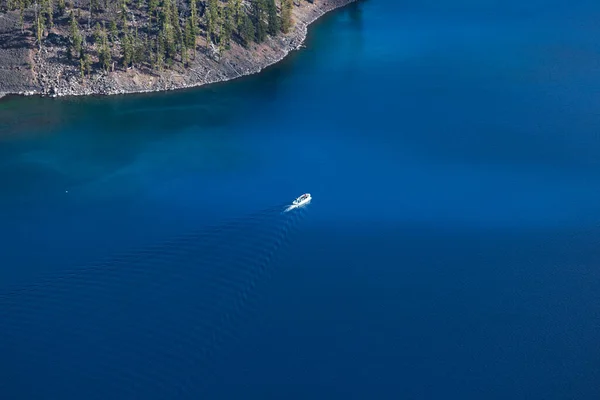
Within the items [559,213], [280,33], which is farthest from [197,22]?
[559,213]

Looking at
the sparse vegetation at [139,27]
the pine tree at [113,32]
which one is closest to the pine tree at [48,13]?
the sparse vegetation at [139,27]

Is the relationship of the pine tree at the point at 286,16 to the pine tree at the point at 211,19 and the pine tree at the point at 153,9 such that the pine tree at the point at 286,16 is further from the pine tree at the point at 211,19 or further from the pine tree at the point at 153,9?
the pine tree at the point at 153,9

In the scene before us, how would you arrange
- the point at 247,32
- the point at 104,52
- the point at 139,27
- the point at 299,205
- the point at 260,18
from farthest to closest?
the point at 260,18
the point at 247,32
the point at 139,27
the point at 104,52
the point at 299,205

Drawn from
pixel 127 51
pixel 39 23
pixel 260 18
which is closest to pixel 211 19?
pixel 260 18

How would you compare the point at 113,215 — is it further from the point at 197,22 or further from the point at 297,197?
the point at 197,22

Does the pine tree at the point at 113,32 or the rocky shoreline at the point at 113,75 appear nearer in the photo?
the rocky shoreline at the point at 113,75

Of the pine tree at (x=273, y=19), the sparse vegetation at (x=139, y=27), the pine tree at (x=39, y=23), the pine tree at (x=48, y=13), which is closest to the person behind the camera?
the pine tree at (x=39, y=23)

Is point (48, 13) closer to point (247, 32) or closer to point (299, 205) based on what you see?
point (247, 32)

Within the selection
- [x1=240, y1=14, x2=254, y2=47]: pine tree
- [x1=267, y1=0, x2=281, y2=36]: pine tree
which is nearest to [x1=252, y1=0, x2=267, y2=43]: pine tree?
[x1=267, y1=0, x2=281, y2=36]: pine tree

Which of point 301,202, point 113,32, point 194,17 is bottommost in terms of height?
point 301,202

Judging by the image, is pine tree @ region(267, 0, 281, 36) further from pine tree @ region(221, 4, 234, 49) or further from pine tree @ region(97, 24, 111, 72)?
pine tree @ region(97, 24, 111, 72)
